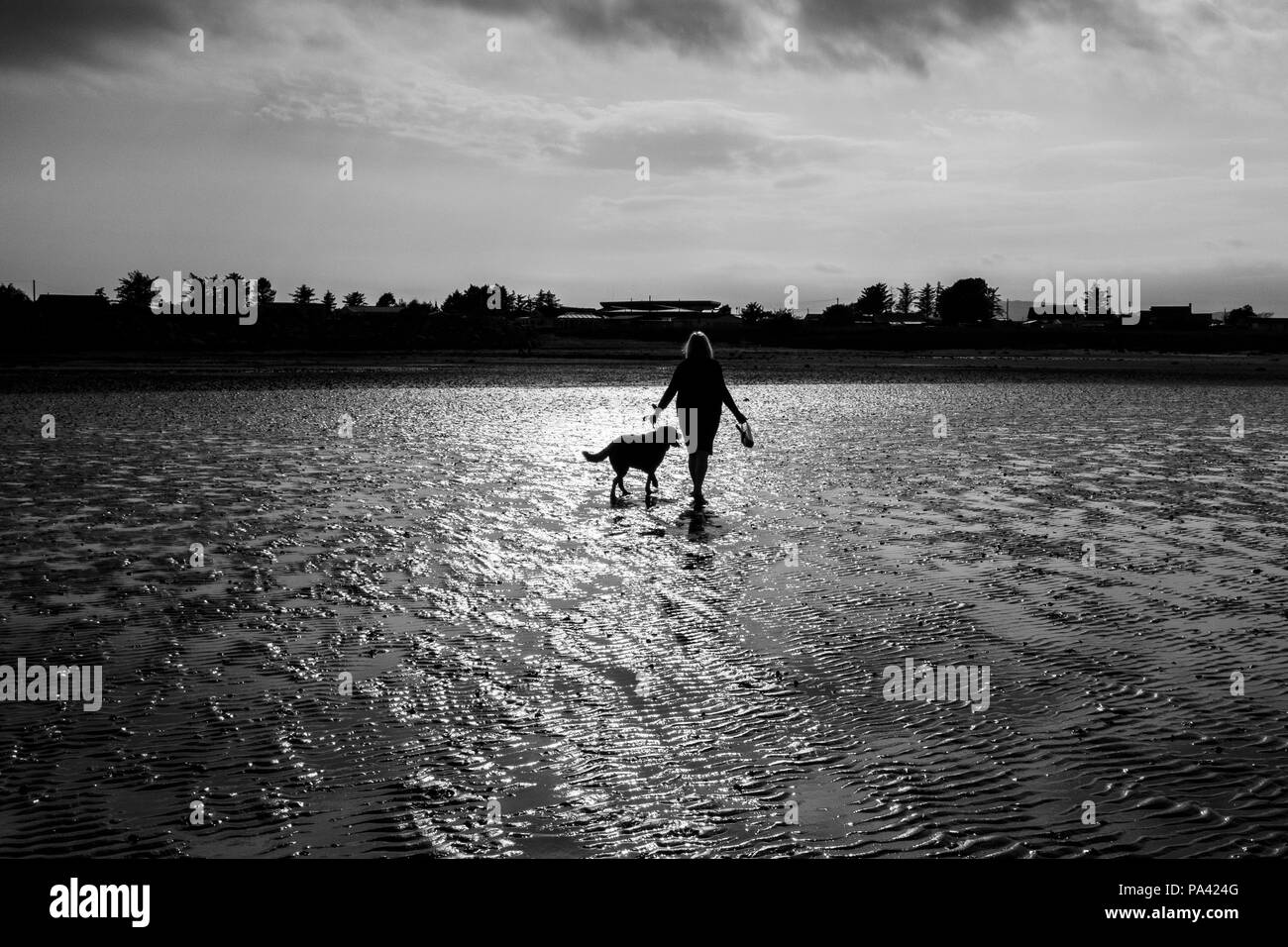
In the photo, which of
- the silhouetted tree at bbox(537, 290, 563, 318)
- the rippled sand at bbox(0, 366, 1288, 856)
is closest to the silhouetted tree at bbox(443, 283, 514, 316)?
the silhouetted tree at bbox(537, 290, 563, 318)

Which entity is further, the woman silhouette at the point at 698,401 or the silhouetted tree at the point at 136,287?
the silhouetted tree at the point at 136,287

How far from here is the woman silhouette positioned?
1424cm

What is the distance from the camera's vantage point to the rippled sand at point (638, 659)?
481 centimetres

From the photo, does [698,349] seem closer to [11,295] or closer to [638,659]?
[638,659]

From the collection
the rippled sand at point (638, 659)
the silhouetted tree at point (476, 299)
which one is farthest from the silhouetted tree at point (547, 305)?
the rippled sand at point (638, 659)

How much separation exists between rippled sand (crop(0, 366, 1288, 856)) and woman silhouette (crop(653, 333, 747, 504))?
25.0 inches

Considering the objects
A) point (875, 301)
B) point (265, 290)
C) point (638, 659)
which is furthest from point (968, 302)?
point (638, 659)

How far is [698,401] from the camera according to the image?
47.0 feet

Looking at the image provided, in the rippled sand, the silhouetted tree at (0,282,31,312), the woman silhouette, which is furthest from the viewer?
the silhouetted tree at (0,282,31,312)

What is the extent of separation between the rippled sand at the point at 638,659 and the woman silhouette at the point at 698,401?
63cm

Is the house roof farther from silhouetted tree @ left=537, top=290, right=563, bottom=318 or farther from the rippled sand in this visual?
the rippled sand

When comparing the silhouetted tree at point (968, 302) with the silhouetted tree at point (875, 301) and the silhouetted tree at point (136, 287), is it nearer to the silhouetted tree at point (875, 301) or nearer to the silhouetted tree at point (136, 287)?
the silhouetted tree at point (875, 301)

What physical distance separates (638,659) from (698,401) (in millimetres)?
7467
